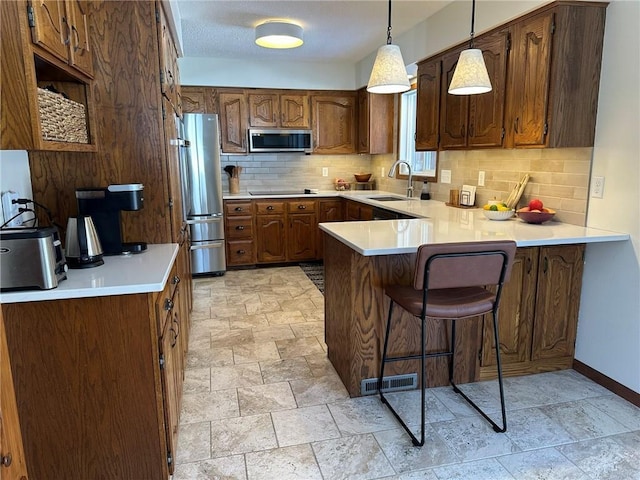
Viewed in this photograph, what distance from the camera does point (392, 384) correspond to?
244cm

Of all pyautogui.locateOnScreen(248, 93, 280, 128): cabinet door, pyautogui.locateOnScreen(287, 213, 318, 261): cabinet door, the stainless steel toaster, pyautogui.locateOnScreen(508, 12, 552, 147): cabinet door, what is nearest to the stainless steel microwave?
pyautogui.locateOnScreen(248, 93, 280, 128): cabinet door

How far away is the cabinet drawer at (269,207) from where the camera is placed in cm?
505

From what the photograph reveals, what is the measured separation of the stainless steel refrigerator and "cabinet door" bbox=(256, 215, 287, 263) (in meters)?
0.47

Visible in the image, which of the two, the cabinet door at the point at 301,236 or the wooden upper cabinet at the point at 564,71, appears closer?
the wooden upper cabinet at the point at 564,71

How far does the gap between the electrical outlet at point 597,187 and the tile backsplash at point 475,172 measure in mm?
35

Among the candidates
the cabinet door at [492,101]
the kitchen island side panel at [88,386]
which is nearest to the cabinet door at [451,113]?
the cabinet door at [492,101]

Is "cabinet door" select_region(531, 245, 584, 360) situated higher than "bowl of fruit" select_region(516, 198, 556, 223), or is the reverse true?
"bowl of fruit" select_region(516, 198, 556, 223)

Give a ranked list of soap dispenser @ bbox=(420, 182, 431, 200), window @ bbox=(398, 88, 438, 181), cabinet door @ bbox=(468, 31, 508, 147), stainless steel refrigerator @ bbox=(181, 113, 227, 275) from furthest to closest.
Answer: window @ bbox=(398, 88, 438, 181) → stainless steel refrigerator @ bbox=(181, 113, 227, 275) → soap dispenser @ bbox=(420, 182, 431, 200) → cabinet door @ bbox=(468, 31, 508, 147)

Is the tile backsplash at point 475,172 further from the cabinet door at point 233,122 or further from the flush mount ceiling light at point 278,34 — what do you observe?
the flush mount ceiling light at point 278,34

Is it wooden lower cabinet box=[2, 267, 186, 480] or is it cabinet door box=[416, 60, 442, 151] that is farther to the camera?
cabinet door box=[416, 60, 442, 151]

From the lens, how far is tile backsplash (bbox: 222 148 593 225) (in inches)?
103

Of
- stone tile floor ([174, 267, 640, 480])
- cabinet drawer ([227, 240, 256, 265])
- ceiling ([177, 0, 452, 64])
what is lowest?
stone tile floor ([174, 267, 640, 480])

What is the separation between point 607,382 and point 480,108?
1876mm

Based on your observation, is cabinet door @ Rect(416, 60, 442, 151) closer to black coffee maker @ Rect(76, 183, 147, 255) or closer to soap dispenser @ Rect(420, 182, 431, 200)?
soap dispenser @ Rect(420, 182, 431, 200)
